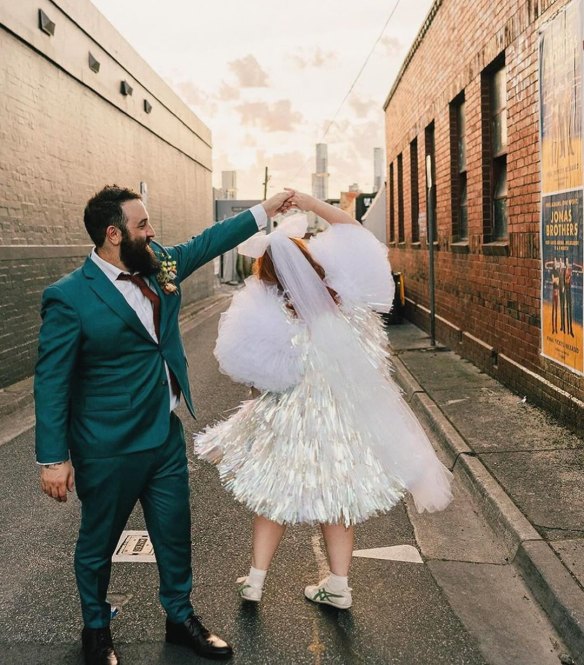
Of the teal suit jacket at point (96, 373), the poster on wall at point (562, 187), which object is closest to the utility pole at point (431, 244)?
the poster on wall at point (562, 187)

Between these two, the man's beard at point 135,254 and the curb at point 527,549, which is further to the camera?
the curb at point 527,549

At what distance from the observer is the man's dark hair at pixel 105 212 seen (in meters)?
3.06

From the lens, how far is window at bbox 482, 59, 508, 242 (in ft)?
30.8

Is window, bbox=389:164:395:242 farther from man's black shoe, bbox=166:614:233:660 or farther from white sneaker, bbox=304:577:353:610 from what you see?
man's black shoe, bbox=166:614:233:660

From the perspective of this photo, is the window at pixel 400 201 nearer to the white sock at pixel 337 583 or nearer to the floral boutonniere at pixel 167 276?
the white sock at pixel 337 583

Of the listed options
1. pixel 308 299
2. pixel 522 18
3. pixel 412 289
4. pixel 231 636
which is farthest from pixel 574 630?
pixel 412 289

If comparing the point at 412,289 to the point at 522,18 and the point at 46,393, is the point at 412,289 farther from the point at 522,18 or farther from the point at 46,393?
the point at 46,393

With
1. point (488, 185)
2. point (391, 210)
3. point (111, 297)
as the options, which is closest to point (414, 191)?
point (391, 210)

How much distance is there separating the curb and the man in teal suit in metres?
1.52

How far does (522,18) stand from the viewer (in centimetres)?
769

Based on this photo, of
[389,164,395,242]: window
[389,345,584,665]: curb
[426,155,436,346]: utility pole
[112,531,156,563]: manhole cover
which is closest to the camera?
[389,345,584,665]: curb

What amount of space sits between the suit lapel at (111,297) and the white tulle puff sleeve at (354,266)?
94cm

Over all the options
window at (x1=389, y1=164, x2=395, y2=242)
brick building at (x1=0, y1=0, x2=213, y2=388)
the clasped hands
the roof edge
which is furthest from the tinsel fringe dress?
window at (x1=389, y1=164, x2=395, y2=242)

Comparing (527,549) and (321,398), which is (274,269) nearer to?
(321,398)
